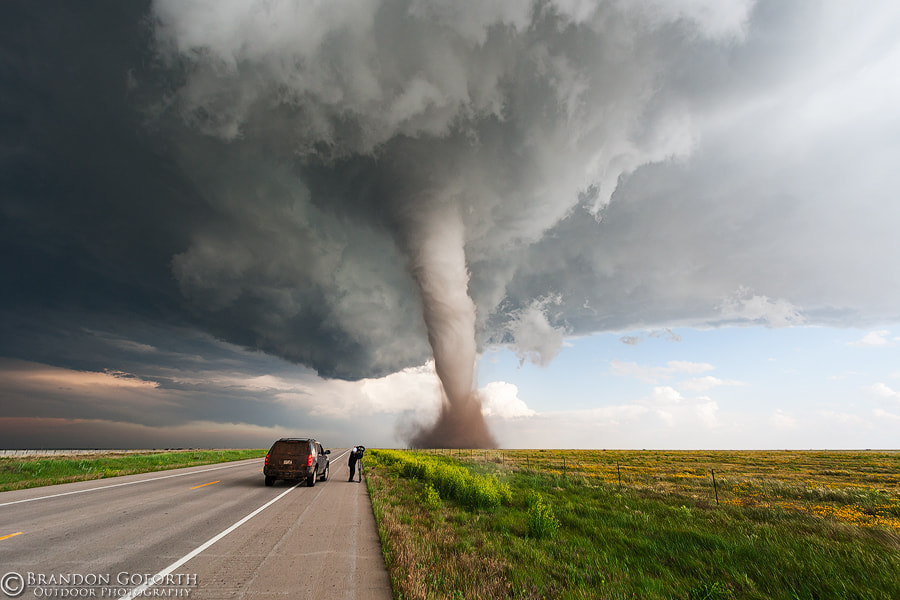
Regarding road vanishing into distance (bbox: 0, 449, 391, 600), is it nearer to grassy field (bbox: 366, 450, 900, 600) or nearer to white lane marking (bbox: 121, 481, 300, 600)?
white lane marking (bbox: 121, 481, 300, 600)

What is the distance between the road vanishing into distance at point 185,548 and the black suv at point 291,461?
414 cm

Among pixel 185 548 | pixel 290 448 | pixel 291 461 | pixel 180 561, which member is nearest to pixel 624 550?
pixel 180 561

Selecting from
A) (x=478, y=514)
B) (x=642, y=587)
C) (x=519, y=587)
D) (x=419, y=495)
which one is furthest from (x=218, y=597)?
(x=419, y=495)

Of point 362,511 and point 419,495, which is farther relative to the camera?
point 419,495

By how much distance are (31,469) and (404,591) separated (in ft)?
91.7

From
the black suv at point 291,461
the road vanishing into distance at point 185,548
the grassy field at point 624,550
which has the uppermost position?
the black suv at point 291,461

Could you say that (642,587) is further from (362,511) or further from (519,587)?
(362,511)

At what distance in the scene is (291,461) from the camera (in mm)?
17047

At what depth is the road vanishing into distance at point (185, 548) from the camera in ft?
17.0

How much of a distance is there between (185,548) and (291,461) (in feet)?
35.1

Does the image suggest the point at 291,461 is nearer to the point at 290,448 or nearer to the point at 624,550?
the point at 290,448

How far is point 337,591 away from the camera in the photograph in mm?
5297

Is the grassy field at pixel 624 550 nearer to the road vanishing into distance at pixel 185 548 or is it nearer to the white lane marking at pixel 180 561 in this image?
the road vanishing into distance at pixel 185 548

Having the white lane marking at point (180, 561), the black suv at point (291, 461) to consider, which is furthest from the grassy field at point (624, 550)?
the black suv at point (291, 461)
